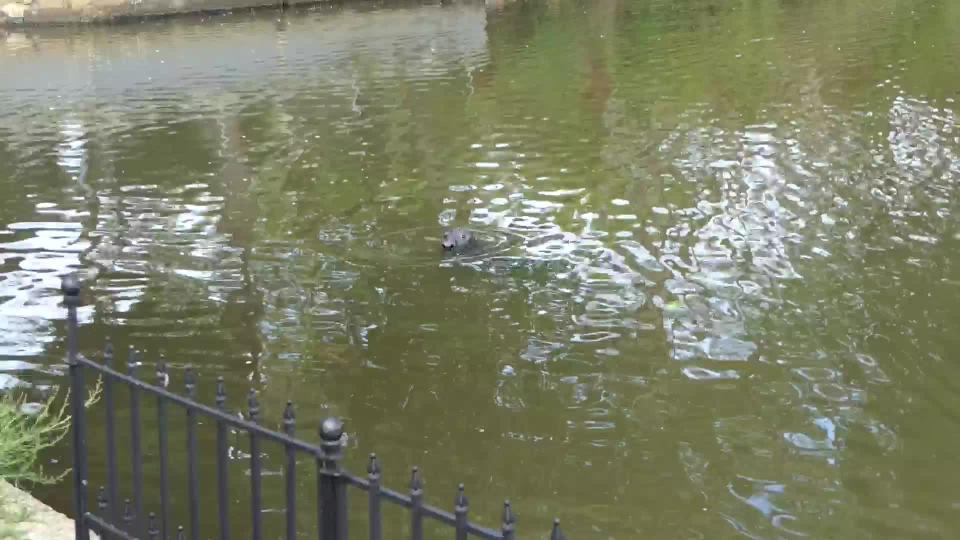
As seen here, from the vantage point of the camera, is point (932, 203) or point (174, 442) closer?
point (174, 442)

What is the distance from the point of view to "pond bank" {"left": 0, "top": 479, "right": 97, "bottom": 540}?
4081 mm

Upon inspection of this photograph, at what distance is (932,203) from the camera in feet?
30.2

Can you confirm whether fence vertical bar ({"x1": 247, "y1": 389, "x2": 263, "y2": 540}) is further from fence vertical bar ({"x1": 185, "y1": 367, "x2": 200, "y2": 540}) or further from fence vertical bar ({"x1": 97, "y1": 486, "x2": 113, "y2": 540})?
fence vertical bar ({"x1": 97, "y1": 486, "x2": 113, "y2": 540})

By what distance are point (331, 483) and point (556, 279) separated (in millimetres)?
4984

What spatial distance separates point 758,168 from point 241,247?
501 centimetres

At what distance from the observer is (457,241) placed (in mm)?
8562

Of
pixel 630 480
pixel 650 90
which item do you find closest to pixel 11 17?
pixel 650 90

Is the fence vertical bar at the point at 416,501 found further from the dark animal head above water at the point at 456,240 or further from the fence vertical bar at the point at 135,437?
the dark animal head above water at the point at 456,240

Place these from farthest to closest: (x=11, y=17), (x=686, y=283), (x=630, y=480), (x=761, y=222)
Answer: (x=11, y=17), (x=761, y=222), (x=686, y=283), (x=630, y=480)

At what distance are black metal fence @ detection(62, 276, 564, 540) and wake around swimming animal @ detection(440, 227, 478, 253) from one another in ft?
13.7

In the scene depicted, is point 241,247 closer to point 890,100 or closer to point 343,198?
point 343,198

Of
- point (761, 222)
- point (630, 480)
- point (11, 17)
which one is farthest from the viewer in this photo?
point (11, 17)

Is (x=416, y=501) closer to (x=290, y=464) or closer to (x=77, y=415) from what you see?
(x=290, y=464)

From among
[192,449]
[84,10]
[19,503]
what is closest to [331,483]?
[192,449]
